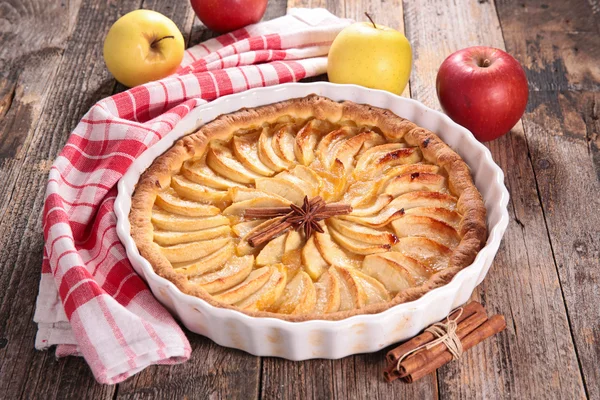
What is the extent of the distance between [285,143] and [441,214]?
2.44 feet

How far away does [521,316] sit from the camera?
2.46m

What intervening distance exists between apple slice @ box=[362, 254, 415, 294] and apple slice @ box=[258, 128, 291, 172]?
618 millimetres

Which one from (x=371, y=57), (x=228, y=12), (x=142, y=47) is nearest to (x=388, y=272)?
(x=371, y=57)

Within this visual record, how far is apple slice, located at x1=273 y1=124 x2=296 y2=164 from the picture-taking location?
2.90 metres

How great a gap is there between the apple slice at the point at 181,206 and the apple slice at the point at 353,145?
567 mm

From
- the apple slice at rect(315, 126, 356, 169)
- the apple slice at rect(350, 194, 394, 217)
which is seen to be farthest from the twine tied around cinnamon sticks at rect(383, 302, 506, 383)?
the apple slice at rect(315, 126, 356, 169)

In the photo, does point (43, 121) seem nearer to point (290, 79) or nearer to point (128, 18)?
point (128, 18)

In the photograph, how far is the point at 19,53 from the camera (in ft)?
12.3

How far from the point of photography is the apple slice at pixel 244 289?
2291 mm

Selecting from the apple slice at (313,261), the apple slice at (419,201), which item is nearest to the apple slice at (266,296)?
the apple slice at (313,261)

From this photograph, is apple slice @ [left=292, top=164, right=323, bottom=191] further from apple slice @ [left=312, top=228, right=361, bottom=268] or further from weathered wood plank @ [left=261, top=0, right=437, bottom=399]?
weathered wood plank @ [left=261, top=0, right=437, bottom=399]

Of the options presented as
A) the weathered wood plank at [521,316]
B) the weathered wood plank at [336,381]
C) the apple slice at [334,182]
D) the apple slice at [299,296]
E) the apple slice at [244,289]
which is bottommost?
the weathered wood plank at [521,316]

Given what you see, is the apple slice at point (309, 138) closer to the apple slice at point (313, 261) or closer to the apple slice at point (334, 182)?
the apple slice at point (334, 182)

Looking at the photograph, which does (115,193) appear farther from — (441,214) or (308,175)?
(441,214)
